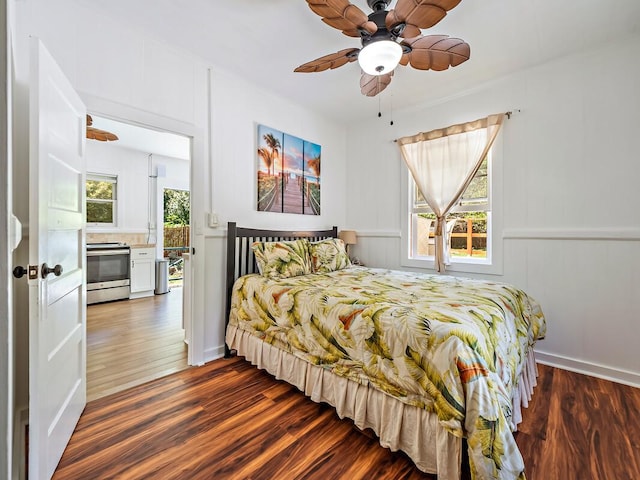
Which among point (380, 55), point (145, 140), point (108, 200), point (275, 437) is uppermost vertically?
point (145, 140)

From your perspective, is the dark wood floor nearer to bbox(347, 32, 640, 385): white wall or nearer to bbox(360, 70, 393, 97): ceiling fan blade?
bbox(347, 32, 640, 385): white wall

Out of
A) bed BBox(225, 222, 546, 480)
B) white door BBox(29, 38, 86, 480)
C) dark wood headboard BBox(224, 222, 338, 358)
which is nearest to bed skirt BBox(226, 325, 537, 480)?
bed BBox(225, 222, 546, 480)

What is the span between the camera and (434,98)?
3336mm

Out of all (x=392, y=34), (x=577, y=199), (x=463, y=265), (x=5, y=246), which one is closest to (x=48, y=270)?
(x=5, y=246)

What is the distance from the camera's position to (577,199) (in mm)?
2564

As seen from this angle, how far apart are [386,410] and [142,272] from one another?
4.97 metres

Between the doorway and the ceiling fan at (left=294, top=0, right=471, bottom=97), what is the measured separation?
2166mm

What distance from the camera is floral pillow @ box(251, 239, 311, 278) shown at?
8.88 ft

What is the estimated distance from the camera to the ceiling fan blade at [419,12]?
1506 mm

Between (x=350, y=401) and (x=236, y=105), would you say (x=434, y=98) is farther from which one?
(x=350, y=401)

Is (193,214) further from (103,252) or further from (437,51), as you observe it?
→ (103,252)

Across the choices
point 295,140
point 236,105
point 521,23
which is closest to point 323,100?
point 295,140

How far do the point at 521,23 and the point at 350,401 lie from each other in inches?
116

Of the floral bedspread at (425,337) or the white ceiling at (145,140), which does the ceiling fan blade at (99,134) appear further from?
the floral bedspread at (425,337)
